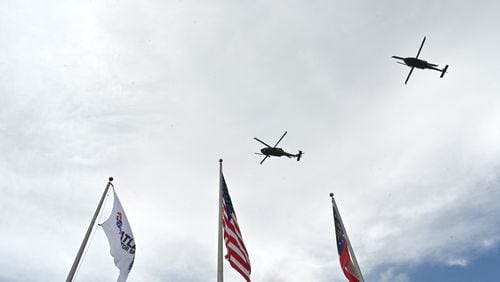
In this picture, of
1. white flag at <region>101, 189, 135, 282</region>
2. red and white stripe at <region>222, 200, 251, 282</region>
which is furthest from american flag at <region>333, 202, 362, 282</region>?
white flag at <region>101, 189, 135, 282</region>

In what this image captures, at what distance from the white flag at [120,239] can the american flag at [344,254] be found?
31.4 ft

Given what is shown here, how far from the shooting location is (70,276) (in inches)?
529

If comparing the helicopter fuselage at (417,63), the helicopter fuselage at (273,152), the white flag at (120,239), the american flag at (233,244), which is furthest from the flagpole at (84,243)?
the helicopter fuselage at (417,63)

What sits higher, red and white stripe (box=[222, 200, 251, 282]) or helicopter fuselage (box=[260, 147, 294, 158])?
helicopter fuselage (box=[260, 147, 294, 158])

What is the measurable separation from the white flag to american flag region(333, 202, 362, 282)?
9582 mm

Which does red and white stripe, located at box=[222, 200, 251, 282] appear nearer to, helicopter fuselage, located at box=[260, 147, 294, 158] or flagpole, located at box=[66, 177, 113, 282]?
flagpole, located at box=[66, 177, 113, 282]

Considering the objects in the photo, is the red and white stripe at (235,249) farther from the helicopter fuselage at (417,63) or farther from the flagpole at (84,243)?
the helicopter fuselage at (417,63)

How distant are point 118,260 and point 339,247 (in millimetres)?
10141

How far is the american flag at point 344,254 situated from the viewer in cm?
1567

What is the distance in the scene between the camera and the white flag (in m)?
14.9

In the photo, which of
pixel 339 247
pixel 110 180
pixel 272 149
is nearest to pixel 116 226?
pixel 110 180

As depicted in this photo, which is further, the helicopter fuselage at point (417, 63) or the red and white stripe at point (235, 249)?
the helicopter fuselage at point (417, 63)

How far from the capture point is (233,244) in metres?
14.0

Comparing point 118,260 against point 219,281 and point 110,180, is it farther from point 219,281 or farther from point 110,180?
point 219,281
